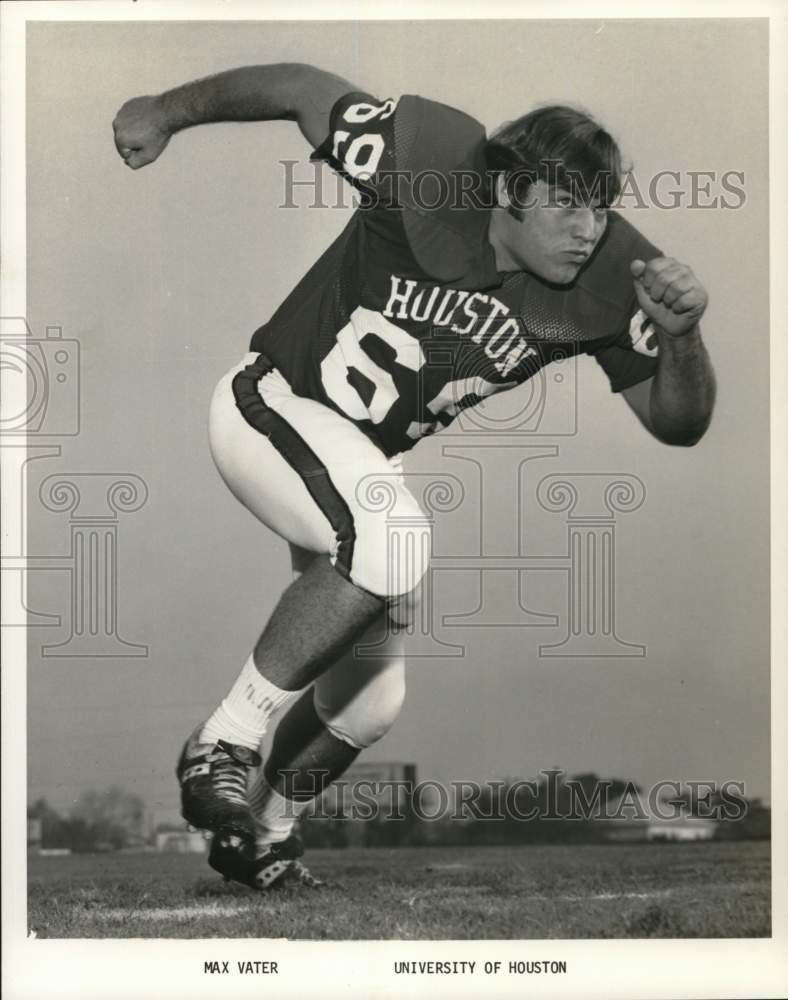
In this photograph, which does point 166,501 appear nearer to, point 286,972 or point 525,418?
point 525,418

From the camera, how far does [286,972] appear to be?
333 cm

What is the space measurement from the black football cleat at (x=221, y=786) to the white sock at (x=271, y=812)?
0.14 feet

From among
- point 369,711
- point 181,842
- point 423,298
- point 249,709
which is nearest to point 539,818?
point 369,711

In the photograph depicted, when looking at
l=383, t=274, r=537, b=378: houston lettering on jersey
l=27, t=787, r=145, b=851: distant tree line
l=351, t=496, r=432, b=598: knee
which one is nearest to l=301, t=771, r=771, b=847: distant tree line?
l=27, t=787, r=145, b=851: distant tree line

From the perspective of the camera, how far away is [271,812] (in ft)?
11.4

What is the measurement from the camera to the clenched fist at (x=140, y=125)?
3490 mm

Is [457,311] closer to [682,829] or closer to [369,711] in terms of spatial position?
[369,711]

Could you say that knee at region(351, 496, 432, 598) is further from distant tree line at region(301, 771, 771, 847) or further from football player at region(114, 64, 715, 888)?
distant tree line at region(301, 771, 771, 847)

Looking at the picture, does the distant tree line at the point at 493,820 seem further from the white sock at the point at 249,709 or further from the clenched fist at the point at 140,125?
the clenched fist at the point at 140,125

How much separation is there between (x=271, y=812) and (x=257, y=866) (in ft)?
0.44

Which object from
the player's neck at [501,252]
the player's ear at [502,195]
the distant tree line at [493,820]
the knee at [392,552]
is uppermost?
the player's ear at [502,195]

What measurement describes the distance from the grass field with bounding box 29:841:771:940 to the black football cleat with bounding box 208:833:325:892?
0.08 feet

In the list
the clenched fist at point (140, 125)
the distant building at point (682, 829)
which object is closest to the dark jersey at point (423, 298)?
the clenched fist at point (140, 125)

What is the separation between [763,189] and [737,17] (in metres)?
0.43
